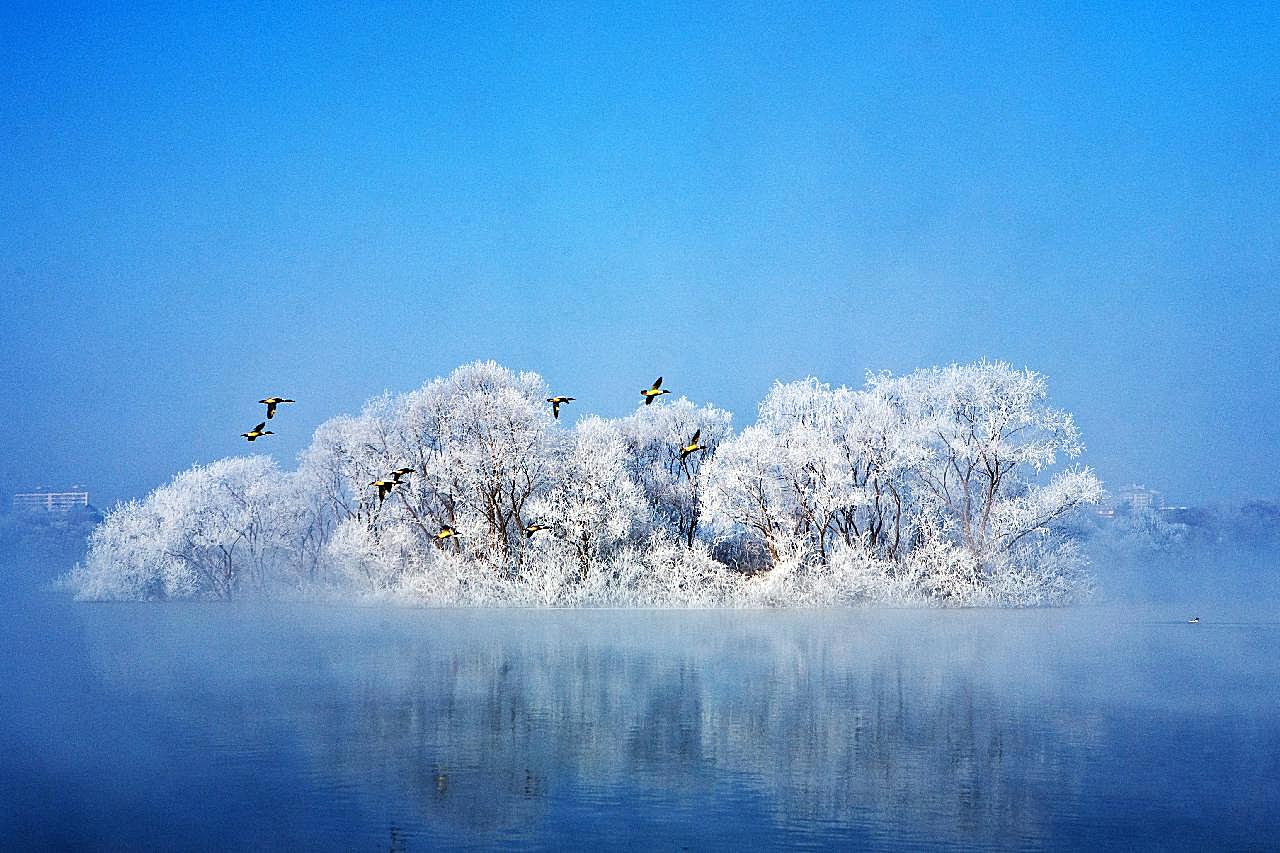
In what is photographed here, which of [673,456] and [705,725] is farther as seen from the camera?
[673,456]

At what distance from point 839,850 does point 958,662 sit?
61.0 feet

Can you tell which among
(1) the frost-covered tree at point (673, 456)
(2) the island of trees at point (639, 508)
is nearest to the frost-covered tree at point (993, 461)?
(2) the island of trees at point (639, 508)

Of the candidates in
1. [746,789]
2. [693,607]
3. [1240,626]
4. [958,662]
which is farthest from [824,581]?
[746,789]

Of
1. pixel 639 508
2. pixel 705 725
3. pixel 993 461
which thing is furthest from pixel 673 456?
pixel 705 725

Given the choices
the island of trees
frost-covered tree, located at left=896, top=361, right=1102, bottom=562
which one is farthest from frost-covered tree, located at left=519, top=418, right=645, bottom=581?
frost-covered tree, located at left=896, top=361, right=1102, bottom=562

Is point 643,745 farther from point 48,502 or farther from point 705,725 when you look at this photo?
point 48,502

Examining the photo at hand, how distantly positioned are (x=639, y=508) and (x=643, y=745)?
127ft

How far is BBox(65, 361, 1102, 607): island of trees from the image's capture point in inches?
2077

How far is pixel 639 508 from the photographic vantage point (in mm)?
57000

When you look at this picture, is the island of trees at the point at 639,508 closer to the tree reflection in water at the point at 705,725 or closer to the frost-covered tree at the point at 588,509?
the frost-covered tree at the point at 588,509

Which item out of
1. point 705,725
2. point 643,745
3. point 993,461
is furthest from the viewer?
point 993,461

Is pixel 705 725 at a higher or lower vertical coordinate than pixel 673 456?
lower

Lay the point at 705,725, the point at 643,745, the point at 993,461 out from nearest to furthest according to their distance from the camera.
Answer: the point at 643,745 → the point at 705,725 → the point at 993,461

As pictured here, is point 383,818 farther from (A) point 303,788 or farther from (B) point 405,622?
(B) point 405,622
